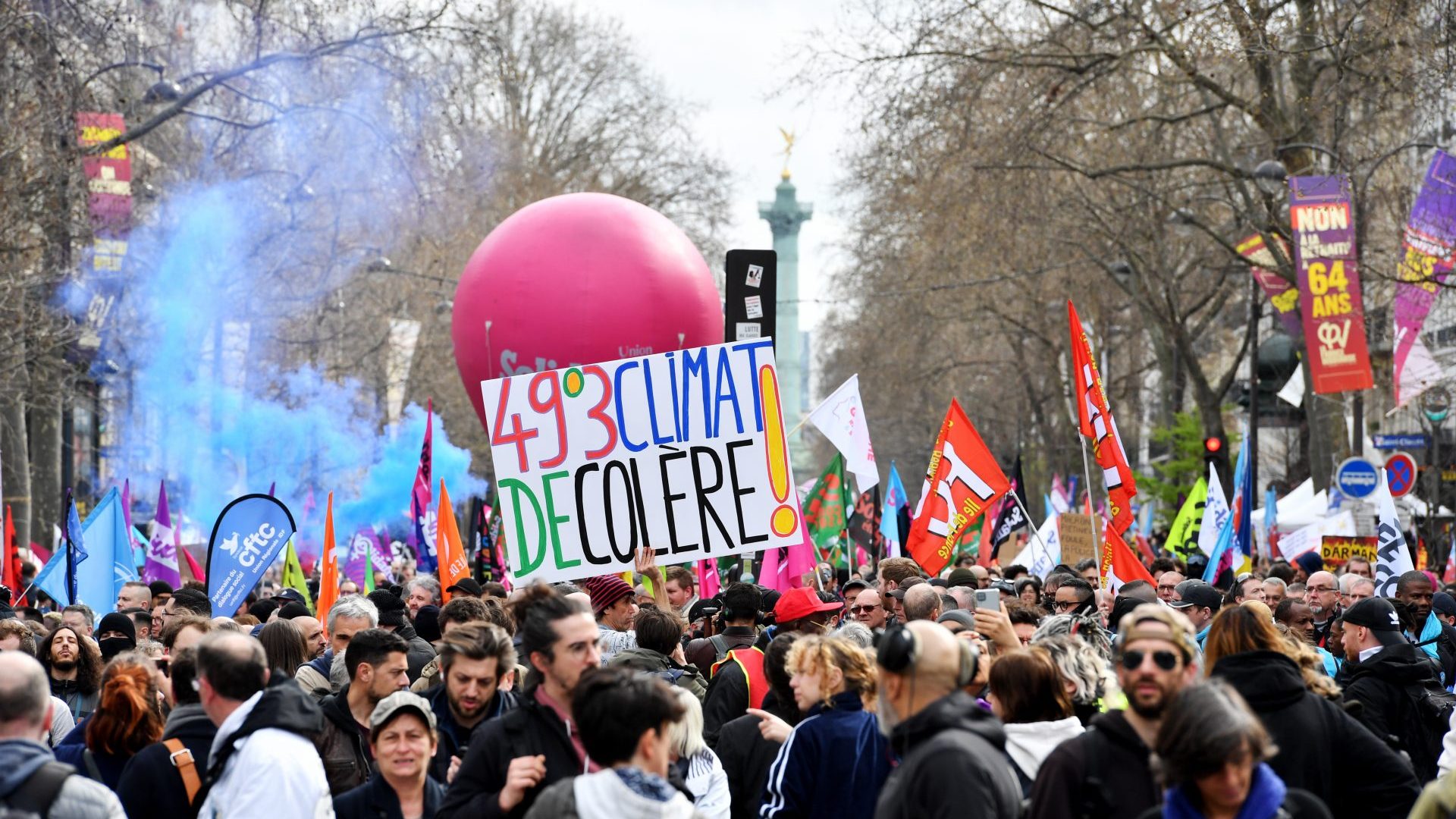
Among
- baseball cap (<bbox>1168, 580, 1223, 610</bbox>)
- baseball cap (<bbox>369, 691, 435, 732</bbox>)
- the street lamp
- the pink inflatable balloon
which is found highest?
the street lamp

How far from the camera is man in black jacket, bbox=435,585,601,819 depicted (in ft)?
16.7

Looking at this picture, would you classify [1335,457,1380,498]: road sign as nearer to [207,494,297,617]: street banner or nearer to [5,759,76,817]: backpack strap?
[207,494,297,617]: street banner

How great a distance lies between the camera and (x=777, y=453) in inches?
395

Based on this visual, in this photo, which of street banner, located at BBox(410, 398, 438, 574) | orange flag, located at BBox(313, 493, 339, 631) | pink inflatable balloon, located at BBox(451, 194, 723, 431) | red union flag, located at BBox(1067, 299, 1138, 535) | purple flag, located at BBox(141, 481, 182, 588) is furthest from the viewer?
purple flag, located at BBox(141, 481, 182, 588)

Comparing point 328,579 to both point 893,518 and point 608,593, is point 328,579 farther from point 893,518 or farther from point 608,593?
point 893,518

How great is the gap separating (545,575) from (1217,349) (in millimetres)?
45721

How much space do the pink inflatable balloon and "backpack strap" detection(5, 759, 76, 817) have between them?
29.9 feet

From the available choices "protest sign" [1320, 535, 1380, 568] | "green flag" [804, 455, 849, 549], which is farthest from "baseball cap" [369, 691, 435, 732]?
"protest sign" [1320, 535, 1380, 568]

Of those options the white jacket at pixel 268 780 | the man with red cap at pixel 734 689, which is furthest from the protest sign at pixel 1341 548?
the white jacket at pixel 268 780

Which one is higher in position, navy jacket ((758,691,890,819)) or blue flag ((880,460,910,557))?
blue flag ((880,460,910,557))

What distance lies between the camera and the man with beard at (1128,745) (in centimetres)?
460

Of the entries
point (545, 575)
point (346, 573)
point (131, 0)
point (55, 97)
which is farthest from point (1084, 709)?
point (131, 0)

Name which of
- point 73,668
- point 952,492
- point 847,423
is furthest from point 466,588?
point 847,423

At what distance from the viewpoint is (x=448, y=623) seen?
26.8 ft
